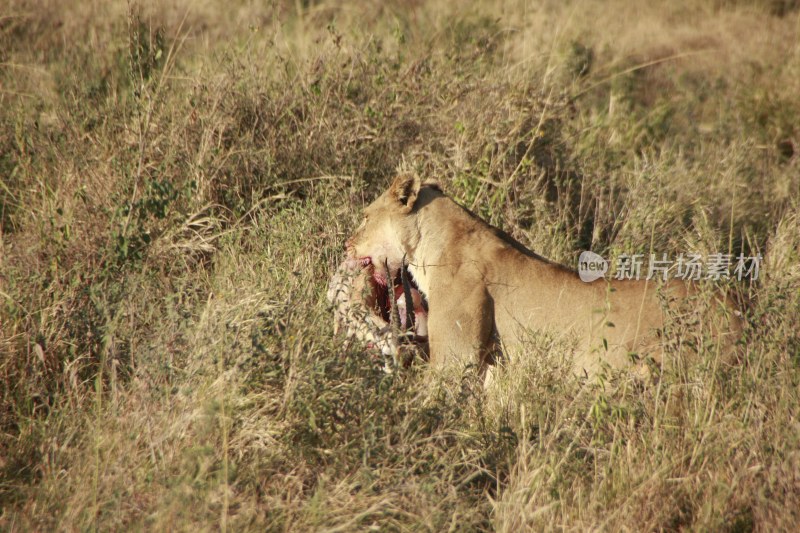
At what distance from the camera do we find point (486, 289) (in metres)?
5.02

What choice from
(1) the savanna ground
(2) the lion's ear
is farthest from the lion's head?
(1) the savanna ground

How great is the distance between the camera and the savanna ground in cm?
364

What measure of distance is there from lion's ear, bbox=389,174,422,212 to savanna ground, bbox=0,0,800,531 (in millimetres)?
663

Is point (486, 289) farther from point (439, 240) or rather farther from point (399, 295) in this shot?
point (399, 295)

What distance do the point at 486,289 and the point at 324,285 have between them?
1123 mm

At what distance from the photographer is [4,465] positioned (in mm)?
3723

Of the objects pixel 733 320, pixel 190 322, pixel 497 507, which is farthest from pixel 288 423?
pixel 733 320

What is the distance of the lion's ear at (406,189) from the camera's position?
5.30 m

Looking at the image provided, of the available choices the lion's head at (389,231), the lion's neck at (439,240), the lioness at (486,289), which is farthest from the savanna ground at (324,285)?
the lion's neck at (439,240)

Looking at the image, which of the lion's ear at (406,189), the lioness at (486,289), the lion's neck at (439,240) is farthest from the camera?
the lion's ear at (406,189)

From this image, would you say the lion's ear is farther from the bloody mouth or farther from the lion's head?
the bloody mouth

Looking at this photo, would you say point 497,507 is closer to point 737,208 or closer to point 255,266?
point 255,266

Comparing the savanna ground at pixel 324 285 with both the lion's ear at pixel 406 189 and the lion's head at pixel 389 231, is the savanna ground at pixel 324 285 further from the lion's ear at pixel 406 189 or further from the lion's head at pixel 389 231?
the lion's ear at pixel 406 189

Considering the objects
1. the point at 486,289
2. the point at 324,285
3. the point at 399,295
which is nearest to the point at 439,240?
the point at 486,289
